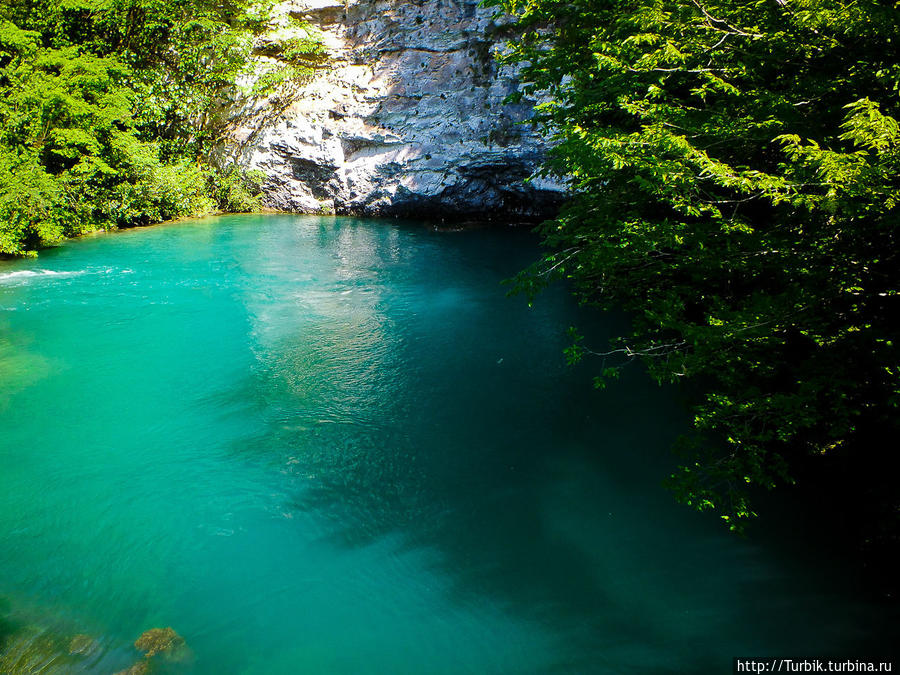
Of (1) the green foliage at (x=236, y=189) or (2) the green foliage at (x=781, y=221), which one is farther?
(1) the green foliage at (x=236, y=189)

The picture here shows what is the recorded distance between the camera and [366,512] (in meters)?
6.70

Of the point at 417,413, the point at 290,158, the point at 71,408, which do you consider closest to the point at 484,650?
the point at 417,413

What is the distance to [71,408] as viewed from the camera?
8992 millimetres

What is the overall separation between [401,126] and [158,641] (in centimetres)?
2272

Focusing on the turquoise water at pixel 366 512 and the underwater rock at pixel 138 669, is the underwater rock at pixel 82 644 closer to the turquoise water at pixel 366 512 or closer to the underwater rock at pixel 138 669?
the turquoise water at pixel 366 512

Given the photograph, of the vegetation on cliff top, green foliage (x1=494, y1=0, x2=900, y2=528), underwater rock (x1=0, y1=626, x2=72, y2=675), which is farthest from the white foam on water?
green foliage (x1=494, y1=0, x2=900, y2=528)

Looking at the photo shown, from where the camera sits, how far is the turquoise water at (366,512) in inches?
201

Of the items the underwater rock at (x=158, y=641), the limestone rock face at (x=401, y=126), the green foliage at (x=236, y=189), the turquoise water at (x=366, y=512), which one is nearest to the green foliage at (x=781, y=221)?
the turquoise water at (x=366, y=512)

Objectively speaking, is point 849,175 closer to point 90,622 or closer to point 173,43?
point 90,622

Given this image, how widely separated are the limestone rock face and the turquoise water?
40.0 feet

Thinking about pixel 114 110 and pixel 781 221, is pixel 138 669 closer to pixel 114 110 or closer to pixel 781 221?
pixel 781 221

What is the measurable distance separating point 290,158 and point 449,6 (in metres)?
9.56

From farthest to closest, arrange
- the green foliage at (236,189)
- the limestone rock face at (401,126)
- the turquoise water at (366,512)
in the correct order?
the green foliage at (236,189)
the limestone rock face at (401,126)
the turquoise water at (366,512)

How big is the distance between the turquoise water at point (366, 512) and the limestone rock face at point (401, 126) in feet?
40.0
